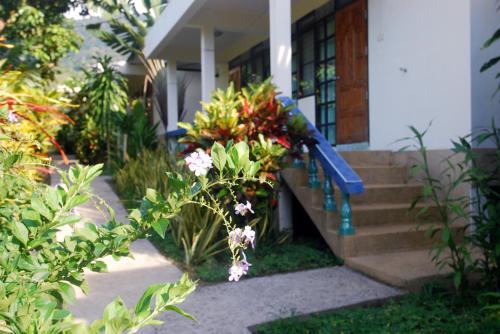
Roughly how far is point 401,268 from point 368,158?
209cm

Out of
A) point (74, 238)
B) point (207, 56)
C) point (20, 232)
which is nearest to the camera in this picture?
point (20, 232)

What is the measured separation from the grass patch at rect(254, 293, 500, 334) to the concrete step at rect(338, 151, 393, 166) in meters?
2.49

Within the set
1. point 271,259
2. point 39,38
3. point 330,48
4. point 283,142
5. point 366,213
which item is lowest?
point 271,259

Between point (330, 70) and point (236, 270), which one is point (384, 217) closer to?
point (330, 70)

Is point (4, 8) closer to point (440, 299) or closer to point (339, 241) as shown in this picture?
point (339, 241)

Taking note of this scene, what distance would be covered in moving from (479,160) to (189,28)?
534cm

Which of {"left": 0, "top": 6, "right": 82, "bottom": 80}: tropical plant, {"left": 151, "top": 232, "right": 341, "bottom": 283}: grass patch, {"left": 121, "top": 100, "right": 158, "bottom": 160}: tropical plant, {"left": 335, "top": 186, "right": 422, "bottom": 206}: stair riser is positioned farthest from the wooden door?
{"left": 0, "top": 6, "right": 82, "bottom": 80}: tropical plant

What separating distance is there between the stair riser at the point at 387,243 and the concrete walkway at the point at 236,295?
0.23 metres

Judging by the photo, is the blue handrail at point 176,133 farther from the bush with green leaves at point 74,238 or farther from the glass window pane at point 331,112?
the bush with green leaves at point 74,238

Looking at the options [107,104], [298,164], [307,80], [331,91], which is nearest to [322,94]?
[331,91]

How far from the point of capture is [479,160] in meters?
4.57

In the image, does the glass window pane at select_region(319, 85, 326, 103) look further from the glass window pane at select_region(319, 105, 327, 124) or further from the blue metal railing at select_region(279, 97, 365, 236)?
the blue metal railing at select_region(279, 97, 365, 236)

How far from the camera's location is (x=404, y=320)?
2.89m

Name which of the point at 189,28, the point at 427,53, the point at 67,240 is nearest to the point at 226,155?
the point at 67,240
